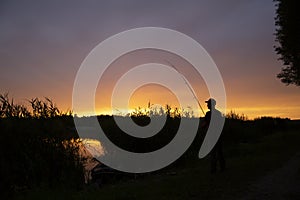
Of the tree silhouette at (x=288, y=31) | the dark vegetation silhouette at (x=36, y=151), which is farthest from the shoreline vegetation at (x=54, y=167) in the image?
the tree silhouette at (x=288, y=31)

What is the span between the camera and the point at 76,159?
1492 cm

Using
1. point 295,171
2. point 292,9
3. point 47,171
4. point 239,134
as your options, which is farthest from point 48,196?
point 239,134

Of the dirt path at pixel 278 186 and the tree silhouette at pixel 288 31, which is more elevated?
the tree silhouette at pixel 288 31

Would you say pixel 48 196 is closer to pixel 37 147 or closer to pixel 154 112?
pixel 37 147

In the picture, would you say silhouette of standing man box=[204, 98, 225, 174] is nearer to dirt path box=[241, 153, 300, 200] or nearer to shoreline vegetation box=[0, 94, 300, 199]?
shoreline vegetation box=[0, 94, 300, 199]

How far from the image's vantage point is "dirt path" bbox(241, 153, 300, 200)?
10.4 m

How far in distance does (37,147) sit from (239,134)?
2345 centimetres

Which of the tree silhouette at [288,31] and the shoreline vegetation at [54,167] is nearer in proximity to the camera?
the shoreline vegetation at [54,167]

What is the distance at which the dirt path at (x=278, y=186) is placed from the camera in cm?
1041

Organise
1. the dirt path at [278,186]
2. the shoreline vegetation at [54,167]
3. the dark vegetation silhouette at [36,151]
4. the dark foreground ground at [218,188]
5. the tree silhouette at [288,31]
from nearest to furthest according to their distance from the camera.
Result: the dirt path at [278,186], the dark foreground ground at [218,188], the shoreline vegetation at [54,167], the dark vegetation silhouette at [36,151], the tree silhouette at [288,31]

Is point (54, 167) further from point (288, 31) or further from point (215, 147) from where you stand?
point (288, 31)

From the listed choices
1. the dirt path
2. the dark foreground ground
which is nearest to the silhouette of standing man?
the dark foreground ground

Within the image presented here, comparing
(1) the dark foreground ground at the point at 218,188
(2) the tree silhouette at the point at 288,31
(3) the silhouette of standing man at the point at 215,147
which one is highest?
(2) the tree silhouette at the point at 288,31

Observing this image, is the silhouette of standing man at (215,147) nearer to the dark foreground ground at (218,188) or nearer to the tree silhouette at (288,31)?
the dark foreground ground at (218,188)
